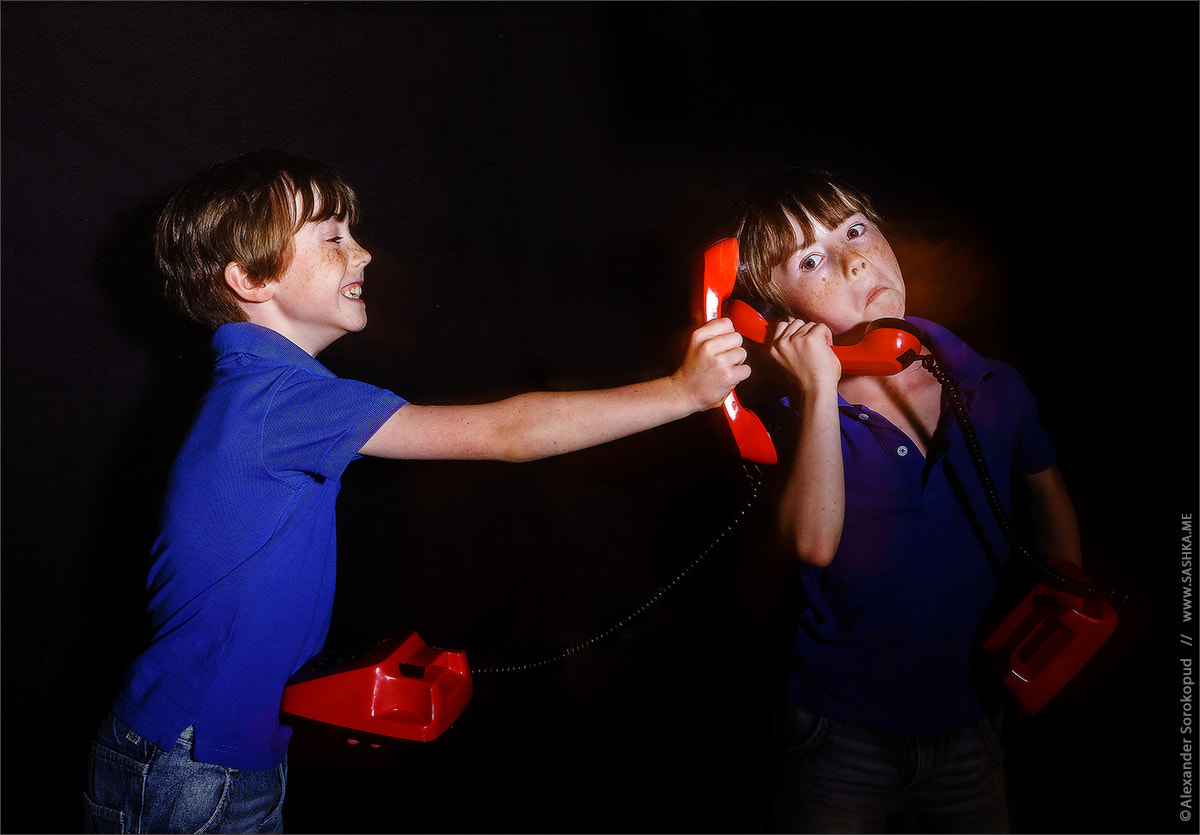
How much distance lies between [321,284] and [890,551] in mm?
1183

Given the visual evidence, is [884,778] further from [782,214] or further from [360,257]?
[360,257]

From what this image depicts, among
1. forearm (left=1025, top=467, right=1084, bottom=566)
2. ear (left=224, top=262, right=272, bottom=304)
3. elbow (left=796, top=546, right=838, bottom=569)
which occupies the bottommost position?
elbow (left=796, top=546, right=838, bottom=569)

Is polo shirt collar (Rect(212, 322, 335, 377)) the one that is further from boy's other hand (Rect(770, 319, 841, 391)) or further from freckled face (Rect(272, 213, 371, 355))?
boy's other hand (Rect(770, 319, 841, 391))

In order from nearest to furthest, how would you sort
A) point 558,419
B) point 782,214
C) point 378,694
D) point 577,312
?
point 558,419, point 378,694, point 782,214, point 577,312

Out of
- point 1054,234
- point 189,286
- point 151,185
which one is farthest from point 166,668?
point 1054,234

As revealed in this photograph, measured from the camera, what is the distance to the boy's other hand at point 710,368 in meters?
1.08

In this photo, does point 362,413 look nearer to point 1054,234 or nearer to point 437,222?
point 437,222

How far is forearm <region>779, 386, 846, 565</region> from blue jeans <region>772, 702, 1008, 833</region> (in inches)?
14.3

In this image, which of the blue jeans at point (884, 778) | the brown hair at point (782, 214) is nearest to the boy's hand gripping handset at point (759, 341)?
the brown hair at point (782, 214)

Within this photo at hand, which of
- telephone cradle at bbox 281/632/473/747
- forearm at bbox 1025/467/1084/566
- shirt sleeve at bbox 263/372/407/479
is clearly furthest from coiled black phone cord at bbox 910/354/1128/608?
telephone cradle at bbox 281/632/473/747

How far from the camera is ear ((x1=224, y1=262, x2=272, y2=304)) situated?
1258mm

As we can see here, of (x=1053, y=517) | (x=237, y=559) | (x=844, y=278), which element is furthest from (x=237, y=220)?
(x=1053, y=517)

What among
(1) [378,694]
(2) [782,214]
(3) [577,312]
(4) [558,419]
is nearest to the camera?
(4) [558,419]

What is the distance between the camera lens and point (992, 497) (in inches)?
46.2
